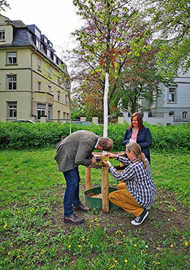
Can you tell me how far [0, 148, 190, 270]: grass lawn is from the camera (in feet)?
7.78

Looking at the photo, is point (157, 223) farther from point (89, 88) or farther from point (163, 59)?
point (163, 59)

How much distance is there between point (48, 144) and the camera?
10.1 m

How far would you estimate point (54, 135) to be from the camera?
10125mm

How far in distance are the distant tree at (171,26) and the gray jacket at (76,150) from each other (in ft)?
25.3

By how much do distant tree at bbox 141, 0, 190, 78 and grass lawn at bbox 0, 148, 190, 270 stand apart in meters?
7.68

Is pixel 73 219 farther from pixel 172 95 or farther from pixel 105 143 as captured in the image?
pixel 172 95

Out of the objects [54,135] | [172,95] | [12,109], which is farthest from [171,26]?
[12,109]

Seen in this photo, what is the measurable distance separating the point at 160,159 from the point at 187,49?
581 cm

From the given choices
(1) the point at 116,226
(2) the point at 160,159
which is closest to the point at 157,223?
(1) the point at 116,226

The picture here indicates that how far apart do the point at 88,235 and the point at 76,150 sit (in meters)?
1.20

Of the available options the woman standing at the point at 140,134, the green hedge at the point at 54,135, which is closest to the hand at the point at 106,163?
the woman standing at the point at 140,134

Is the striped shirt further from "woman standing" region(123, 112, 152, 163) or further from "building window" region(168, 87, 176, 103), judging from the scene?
"building window" region(168, 87, 176, 103)

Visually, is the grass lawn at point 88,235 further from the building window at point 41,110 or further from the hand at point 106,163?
the building window at point 41,110

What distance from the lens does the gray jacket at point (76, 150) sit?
9.70 feet
